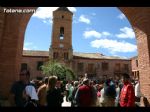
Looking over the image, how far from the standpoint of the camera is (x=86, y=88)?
5.05 metres

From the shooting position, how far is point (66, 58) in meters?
45.4

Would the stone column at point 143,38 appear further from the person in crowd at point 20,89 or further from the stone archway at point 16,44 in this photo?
the person in crowd at point 20,89

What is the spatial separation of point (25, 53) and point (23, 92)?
141 feet

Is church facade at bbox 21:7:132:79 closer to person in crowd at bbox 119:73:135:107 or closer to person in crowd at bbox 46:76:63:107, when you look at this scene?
person in crowd at bbox 119:73:135:107

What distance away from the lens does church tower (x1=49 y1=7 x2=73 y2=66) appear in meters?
45.3

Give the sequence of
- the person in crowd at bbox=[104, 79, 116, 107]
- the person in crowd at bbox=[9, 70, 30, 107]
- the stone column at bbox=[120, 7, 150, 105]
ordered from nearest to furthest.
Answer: the person in crowd at bbox=[9, 70, 30, 107]
the person in crowd at bbox=[104, 79, 116, 107]
the stone column at bbox=[120, 7, 150, 105]

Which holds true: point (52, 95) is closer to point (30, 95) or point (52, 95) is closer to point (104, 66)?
point (30, 95)

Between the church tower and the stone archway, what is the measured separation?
37.6 m

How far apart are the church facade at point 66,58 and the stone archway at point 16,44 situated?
37444 millimetres

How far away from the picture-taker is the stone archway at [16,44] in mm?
6676

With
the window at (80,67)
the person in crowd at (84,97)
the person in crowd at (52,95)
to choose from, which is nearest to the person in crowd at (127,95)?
the person in crowd at (84,97)

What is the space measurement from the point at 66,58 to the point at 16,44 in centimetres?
3860

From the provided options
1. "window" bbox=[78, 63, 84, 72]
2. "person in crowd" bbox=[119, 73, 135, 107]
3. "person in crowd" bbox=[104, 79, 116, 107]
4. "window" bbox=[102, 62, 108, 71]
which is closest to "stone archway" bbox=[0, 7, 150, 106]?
"person in crowd" bbox=[104, 79, 116, 107]
